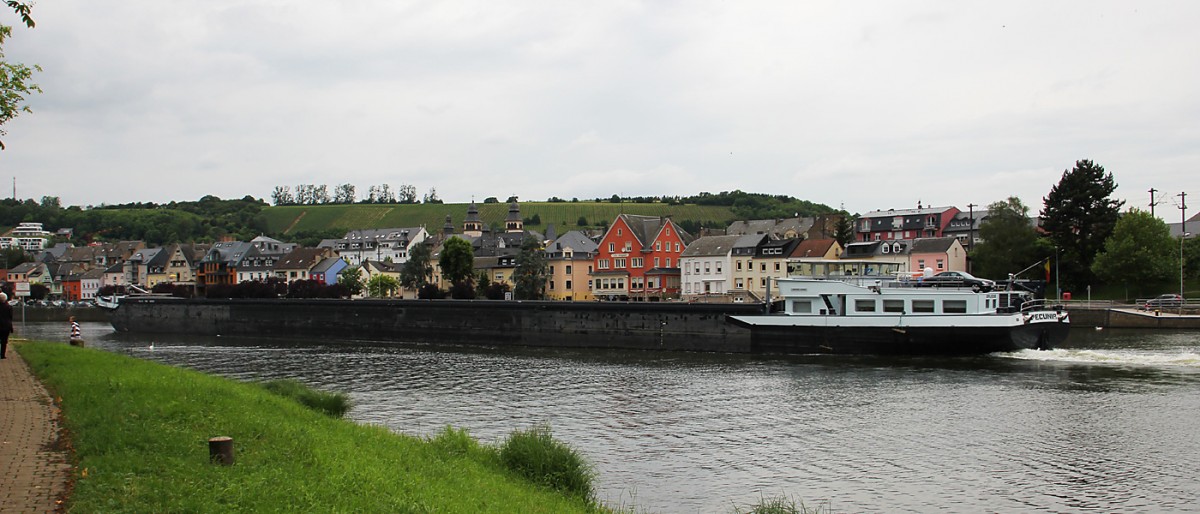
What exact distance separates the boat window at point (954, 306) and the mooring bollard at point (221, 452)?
3704 centimetres

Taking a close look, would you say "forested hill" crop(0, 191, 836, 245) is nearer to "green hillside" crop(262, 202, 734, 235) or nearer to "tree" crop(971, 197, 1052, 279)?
"green hillside" crop(262, 202, 734, 235)

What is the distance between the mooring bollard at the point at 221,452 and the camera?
442 inches

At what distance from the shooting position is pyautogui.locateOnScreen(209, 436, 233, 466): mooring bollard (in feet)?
36.8

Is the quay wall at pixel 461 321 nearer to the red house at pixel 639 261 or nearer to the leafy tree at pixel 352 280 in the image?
the leafy tree at pixel 352 280

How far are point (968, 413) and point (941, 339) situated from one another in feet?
51.8

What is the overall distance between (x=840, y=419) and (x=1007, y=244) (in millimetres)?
52673

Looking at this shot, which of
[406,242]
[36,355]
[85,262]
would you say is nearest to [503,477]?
[36,355]

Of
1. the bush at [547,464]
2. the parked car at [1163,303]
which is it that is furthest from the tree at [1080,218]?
the bush at [547,464]

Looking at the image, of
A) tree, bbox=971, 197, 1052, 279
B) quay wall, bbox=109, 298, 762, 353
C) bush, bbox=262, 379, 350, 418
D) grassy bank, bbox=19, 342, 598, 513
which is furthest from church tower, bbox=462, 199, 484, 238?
grassy bank, bbox=19, 342, 598, 513

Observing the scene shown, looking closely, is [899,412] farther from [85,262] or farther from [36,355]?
[85,262]

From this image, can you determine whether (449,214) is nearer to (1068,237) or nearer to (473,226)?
(473,226)

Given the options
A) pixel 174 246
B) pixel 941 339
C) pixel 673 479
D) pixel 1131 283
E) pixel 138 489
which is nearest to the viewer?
pixel 138 489

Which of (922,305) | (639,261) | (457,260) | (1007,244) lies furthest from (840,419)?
(457,260)

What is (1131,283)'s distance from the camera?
6756 cm
